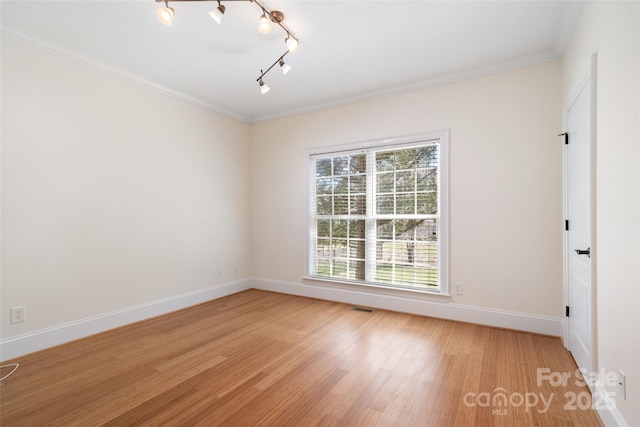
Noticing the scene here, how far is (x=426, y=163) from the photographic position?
371cm

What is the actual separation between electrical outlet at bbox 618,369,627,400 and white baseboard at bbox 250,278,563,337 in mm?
1522

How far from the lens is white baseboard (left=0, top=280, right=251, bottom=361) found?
265cm

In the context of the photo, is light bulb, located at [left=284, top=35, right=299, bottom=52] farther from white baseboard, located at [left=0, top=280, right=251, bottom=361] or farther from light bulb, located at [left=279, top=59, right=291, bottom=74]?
white baseboard, located at [left=0, top=280, right=251, bottom=361]

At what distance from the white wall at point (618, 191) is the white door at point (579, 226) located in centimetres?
20

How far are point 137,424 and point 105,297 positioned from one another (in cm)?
189

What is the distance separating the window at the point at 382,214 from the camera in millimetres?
3650

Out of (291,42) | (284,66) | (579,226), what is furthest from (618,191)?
(284,66)

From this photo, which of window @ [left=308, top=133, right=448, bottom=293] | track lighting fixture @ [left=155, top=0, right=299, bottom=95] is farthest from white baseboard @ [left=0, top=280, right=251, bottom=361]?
track lighting fixture @ [left=155, top=0, right=299, bottom=95]

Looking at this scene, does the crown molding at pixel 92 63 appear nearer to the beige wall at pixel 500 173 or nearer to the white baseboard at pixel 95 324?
the beige wall at pixel 500 173

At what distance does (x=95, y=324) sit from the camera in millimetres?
3145

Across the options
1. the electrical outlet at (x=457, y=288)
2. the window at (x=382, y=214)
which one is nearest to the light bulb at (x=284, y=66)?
the window at (x=382, y=214)

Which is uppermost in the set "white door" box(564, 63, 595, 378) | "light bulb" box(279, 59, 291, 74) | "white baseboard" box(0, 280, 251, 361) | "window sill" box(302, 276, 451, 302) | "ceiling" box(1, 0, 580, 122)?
"ceiling" box(1, 0, 580, 122)

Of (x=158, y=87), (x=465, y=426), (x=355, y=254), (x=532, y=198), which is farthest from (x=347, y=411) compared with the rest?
(x=158, y=87)

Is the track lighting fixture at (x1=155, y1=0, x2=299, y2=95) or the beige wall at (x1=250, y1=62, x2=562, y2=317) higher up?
the track lighting fixture at (x1=155, y1=0, x2=299, y2=95)
